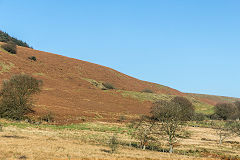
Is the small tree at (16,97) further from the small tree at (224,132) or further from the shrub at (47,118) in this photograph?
the small tree at (224,132)

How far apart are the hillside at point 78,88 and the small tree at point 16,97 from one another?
5.34 meters

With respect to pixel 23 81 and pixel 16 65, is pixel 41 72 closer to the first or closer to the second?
pixel 16 65

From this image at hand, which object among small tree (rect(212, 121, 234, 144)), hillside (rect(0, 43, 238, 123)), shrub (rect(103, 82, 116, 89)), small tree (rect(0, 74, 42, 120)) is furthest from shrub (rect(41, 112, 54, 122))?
shrub (rect(103, 82, 116, 89))

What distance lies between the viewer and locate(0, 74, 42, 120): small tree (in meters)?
55.3

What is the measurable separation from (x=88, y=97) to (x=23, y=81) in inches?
1430

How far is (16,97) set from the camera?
2254 inches

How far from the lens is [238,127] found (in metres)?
56.0

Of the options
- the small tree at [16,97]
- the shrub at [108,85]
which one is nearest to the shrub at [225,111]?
the shrub at [108,85]

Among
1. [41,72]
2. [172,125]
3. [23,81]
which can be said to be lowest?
[172,125]

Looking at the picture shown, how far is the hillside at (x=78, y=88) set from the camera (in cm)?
7494

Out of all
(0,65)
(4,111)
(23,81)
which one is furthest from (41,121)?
(0,65)

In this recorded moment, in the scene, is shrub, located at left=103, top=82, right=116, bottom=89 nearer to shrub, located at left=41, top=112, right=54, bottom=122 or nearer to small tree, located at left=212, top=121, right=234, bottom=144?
small tree, located at left=212, top=121, right=234, bottom=144

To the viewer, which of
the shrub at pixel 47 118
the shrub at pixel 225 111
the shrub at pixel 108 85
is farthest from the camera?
the shrub at pixel 108 85

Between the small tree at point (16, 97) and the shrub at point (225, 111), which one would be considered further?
the shrub at point (225, 111)
